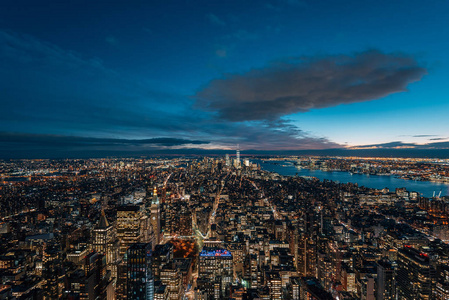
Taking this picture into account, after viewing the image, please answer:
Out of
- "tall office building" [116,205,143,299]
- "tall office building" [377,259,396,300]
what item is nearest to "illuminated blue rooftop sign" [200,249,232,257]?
"tall office building" [116,205,143,299]

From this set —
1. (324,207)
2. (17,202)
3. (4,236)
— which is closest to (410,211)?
(324,207)

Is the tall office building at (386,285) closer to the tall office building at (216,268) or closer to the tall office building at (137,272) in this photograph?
the tall office building at (216,268)

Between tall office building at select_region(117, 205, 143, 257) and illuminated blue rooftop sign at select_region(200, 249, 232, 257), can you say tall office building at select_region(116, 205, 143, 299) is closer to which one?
tall office building at select_region(117, 205, 143, 257)

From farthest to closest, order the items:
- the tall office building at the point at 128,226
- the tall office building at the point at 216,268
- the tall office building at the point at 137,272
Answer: the tall office building at the point at 128,226, the tall office building at the point at 216,268, the tall office building at the point at 137,272

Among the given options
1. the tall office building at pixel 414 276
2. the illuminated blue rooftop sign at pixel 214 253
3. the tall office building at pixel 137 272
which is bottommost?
the illuminated blue rooftop sign at pixel 214 253

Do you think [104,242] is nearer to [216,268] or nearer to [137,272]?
[216,268]

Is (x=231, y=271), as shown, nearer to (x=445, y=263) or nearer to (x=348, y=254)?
(x=348, y=254)

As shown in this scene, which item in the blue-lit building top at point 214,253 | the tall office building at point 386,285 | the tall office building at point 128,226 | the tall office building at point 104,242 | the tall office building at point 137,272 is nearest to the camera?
the tall office building at point 137,272

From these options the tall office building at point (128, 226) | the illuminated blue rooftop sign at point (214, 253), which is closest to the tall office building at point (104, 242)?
the tall office building at point (128, 226)

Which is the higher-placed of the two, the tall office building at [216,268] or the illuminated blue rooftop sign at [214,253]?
the illuminated blue rooftop sign at [214,253]
